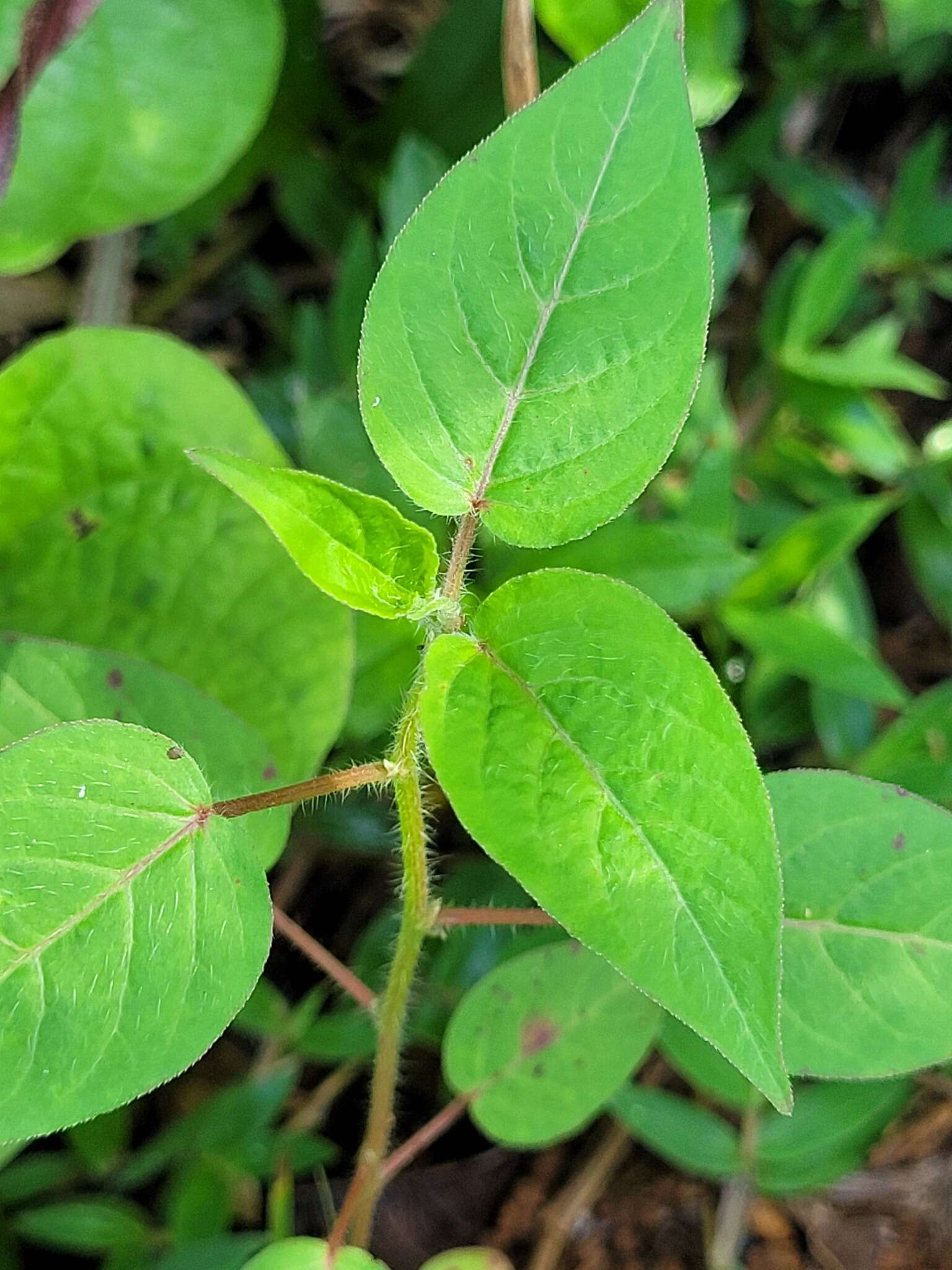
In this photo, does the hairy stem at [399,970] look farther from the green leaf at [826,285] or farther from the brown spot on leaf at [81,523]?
the green leaf at [826,285]

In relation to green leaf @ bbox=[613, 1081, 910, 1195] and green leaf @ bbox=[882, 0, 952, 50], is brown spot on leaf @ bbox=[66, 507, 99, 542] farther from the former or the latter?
green leaf @ bbox=[882, 0, 952, 50]

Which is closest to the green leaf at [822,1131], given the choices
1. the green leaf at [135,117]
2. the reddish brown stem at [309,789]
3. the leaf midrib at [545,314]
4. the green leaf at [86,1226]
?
the green leaf at [86,1226]

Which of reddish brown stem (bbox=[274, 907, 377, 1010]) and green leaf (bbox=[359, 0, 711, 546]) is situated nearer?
green leaf (bbox=[359, 0, 711, 546])

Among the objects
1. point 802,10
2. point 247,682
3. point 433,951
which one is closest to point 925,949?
point 247,682

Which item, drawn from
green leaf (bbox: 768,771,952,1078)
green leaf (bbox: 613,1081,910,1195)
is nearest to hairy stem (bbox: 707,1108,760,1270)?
green leaf (bbox: 613,1081,910,1195)

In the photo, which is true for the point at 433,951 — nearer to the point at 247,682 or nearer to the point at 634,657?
the point at 247,682

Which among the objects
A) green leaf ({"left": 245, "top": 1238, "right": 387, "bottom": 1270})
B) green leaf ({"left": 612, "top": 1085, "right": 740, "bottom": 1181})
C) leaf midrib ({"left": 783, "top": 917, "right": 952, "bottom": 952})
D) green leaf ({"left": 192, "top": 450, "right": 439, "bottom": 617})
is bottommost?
green leaf ({"left": 612, "top": 1085, "right": 740, "bottom": 1181})

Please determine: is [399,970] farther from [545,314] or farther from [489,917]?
[545,314]
